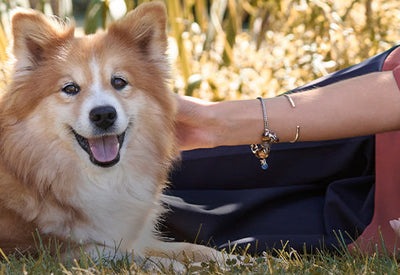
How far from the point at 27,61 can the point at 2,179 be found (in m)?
0.54

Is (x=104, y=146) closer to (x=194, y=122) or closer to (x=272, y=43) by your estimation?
(x=194, y=122)

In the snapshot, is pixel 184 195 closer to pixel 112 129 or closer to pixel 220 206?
pixel 220 206

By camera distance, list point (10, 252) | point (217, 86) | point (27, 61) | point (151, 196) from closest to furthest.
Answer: point (10, 252), point (27, 61), point (151, 196), point (217, 86)

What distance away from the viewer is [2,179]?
2.31 meters

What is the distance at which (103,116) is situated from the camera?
87.7 inches

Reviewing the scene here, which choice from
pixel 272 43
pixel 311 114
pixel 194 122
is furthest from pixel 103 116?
pixel 272 43

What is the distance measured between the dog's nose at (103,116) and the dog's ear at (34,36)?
0.41 meters

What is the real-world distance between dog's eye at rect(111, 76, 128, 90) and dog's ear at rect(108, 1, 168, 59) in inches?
8.5

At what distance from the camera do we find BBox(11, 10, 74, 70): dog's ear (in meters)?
2.26

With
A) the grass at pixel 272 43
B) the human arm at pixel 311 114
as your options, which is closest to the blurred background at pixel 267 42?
the grass at pixel 272 43

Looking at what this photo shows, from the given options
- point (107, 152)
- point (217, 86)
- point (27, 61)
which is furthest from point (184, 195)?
point (217, 86)

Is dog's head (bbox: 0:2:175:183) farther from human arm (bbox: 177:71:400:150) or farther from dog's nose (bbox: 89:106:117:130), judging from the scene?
human arm (bbox: 177:71:400:150)

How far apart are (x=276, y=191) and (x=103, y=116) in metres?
1.14

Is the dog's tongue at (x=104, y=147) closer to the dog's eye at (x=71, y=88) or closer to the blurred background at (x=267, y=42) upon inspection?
the dog's eye at (x=71, y=88)
